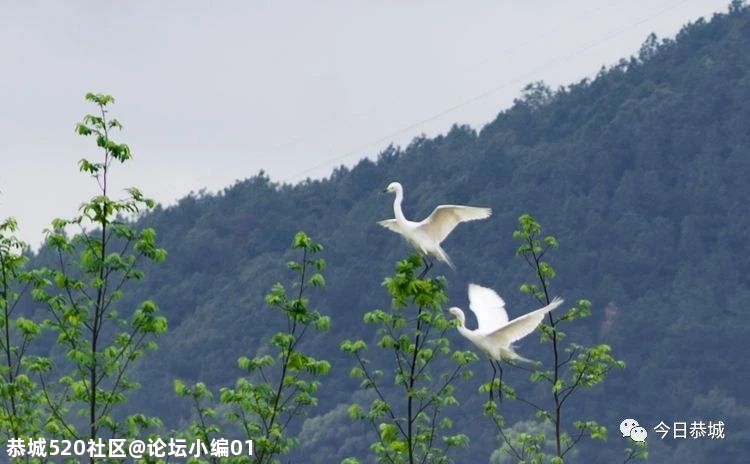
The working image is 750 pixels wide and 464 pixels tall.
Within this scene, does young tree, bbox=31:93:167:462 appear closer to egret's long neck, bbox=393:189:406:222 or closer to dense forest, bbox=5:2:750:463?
egret's long neck, bbox=393:189:406:222

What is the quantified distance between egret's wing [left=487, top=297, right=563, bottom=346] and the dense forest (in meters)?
53.7

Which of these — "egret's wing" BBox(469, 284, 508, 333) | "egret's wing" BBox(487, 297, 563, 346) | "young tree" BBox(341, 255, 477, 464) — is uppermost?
"egret's wing" BBox(469, 284, 508, 333)

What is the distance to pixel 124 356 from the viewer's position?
15109 millimetres

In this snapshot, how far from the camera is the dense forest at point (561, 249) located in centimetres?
7869

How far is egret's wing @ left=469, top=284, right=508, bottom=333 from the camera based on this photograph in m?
16.2

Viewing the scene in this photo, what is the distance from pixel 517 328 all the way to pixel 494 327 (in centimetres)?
44

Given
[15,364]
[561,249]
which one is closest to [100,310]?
[15,364]

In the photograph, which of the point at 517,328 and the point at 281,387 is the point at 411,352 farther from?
the point at 517,328

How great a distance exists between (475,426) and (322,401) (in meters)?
7.54

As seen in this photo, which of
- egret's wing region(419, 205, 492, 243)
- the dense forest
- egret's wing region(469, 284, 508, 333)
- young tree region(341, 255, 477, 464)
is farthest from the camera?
the dense forest

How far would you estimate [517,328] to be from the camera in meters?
15.6

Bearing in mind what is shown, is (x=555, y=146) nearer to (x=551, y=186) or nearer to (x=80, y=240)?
(x=551, y=186)

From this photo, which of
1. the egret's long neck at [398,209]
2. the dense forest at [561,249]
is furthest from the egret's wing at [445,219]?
the dense forest at [561,249]

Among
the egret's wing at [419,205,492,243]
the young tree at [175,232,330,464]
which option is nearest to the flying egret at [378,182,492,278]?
the egret's wing at [419,205,492,243]
